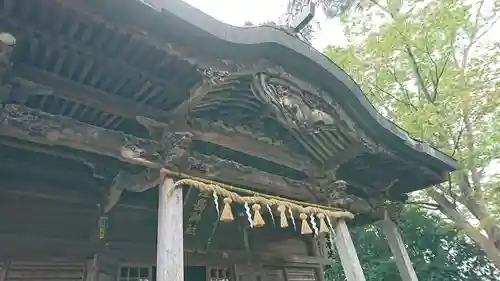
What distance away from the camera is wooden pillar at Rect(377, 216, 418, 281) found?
19.7 feet

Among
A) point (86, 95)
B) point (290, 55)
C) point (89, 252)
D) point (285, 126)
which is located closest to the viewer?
point (86, 95)

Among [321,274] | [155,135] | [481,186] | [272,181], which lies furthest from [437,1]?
[155,135]

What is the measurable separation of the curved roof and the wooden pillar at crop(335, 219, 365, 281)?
1366mm

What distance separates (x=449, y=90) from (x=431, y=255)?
6496 millimetres

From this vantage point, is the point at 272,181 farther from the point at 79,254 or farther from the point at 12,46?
the point at 12,46

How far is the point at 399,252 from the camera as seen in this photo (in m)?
6.20

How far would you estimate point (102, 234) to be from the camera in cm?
489

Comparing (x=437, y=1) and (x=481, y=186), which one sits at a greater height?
(x=437, y=1)

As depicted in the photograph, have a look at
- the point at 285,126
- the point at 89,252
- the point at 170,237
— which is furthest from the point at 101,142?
the point at 285,126

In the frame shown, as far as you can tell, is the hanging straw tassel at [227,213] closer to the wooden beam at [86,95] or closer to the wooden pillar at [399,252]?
the wooden beam at [86,95]

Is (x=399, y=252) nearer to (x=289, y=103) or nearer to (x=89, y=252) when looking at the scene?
(x=289, y=103)

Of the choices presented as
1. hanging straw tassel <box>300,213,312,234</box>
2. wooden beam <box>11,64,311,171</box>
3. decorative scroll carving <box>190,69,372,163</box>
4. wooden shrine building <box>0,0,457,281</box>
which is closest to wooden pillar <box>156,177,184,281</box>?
wooden shrine building <box>0,0,457,281</box>

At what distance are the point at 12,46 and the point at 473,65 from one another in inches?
427

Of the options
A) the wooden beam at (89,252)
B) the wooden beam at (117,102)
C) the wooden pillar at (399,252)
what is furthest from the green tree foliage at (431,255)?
the wooden beam at (117,102)
